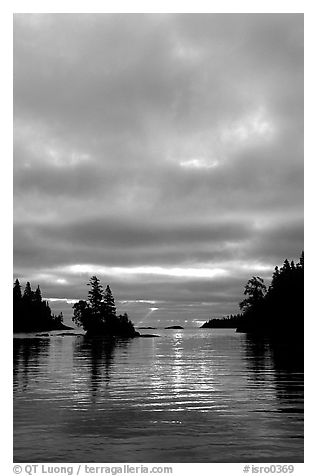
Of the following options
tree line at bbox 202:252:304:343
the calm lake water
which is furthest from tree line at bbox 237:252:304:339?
the calm lake water

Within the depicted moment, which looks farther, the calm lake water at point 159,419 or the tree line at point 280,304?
the tree line at point 280,304

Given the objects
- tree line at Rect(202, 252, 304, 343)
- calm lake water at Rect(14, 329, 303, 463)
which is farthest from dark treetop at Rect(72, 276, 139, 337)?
calm lake water at Rect(14, 329, 303, 463)

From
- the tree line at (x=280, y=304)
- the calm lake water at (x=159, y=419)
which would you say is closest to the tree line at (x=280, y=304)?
the tree line at (x=280, y=304)

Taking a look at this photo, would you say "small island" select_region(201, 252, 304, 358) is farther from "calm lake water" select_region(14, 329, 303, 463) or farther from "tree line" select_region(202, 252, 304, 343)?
"calm lake water" select_region(14, 329, 303, 463)

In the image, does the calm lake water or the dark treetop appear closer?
the calm lake water

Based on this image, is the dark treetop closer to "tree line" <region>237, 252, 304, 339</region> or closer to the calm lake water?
"tree line" <region>237, 252, 304, 339</region>

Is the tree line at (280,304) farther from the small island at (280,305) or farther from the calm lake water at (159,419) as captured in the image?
the calm lake water at (159,419)

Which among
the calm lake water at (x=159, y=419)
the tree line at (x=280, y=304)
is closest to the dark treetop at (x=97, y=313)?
the tree line at (x=280, y=304)
